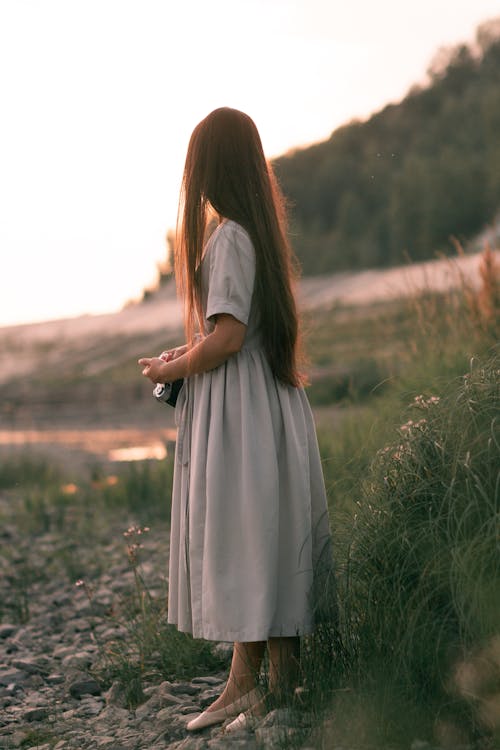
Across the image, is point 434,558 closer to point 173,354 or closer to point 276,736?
point 276,736

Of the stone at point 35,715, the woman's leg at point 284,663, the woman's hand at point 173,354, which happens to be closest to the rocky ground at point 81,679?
the stone at point 35,715

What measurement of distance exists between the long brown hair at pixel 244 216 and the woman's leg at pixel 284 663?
78 cm

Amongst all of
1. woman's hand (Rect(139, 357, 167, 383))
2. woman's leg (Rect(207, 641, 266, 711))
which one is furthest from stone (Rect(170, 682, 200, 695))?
woman's hand (Rect(139, 357, 167, 383))

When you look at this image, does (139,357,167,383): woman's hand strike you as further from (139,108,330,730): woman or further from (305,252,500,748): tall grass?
(305,252,500,748): tall grass

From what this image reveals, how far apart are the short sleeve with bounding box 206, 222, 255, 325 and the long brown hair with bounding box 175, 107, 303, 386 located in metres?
0.04

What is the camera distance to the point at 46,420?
63.9 feet

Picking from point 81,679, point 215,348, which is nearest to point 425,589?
point 215,348

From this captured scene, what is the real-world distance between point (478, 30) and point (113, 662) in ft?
125

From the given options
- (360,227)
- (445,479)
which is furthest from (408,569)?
(360,227)

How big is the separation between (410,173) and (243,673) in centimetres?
3014

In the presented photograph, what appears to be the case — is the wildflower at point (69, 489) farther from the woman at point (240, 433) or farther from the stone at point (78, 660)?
the woman at point (240, 433)

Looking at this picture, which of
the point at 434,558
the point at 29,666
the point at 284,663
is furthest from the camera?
the point at 29,666

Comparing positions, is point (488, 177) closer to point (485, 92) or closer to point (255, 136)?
point (485, 92)

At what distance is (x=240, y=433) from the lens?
2.99m
